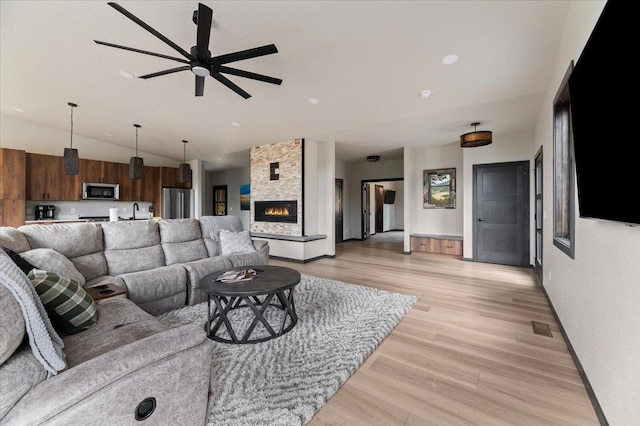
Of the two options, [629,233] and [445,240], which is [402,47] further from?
[445,240]

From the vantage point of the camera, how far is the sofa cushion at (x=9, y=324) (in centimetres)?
87

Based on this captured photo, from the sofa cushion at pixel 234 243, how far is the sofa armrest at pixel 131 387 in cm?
267

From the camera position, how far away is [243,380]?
71.0 inches

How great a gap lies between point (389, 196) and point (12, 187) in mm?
11514

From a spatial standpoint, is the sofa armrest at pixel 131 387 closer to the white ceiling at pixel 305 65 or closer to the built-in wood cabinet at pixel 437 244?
the white ceiling at pixel 305 65

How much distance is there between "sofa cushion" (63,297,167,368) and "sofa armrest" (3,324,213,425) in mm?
511

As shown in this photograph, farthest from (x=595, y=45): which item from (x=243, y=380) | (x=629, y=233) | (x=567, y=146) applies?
(x=243, y=380)

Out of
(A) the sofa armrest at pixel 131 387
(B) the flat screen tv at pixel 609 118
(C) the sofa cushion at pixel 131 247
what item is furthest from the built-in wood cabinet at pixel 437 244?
(A) the sofa armrest at pixel 131 387

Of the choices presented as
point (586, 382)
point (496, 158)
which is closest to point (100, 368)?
point (586, 382)

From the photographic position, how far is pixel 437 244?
6.26 m

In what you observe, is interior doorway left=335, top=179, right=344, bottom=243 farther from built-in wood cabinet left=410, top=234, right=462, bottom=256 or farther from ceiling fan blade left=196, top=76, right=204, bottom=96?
ceiling fan blade left=196, top=76, right=204, bottom=96

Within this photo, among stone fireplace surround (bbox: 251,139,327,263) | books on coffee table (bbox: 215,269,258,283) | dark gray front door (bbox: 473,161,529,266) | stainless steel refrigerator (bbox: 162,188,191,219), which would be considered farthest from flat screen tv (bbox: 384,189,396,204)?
books on coffee table (bbox: 215,269,258,283)

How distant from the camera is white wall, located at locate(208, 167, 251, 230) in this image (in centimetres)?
970

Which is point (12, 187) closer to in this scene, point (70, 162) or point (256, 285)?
point (70, 162)
